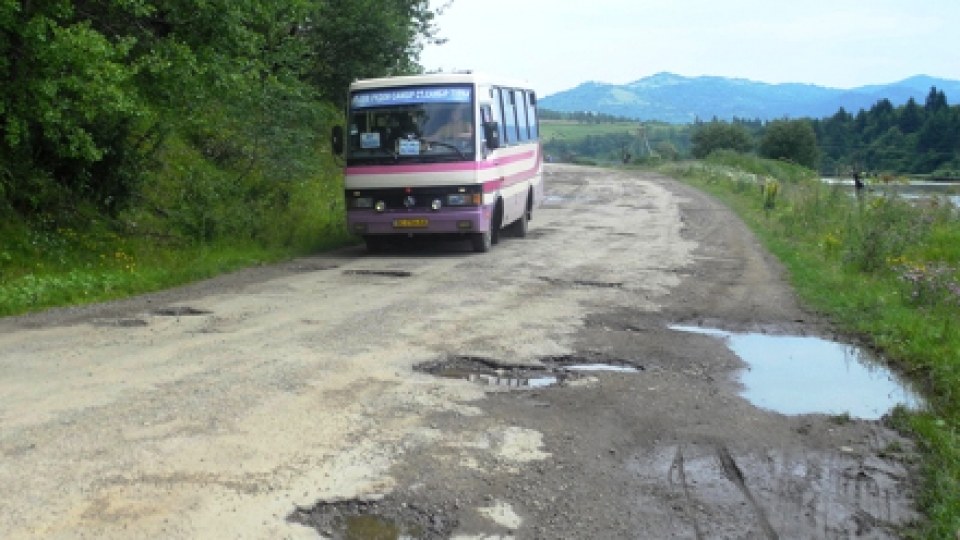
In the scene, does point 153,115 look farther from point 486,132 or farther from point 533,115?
point 533,115

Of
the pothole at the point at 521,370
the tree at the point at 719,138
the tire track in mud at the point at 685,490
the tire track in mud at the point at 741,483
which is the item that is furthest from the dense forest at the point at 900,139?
the tree at the point at 719,138

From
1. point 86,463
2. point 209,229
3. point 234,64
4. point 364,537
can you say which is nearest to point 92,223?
point 209,229

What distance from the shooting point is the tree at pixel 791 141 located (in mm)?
57812

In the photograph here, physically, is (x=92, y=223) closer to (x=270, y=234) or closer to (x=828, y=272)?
(x=270, y=234)

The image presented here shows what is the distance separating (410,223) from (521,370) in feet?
25.8

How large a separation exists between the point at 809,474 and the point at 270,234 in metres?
11.7

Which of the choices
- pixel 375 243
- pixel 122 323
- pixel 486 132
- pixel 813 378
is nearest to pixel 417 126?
pixel 486 132

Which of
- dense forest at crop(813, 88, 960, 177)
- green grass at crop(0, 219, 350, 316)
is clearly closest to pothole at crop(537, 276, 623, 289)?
green grass at crop(0, 219, 350, 316)

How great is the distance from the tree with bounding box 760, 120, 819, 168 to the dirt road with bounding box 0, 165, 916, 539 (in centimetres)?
5075

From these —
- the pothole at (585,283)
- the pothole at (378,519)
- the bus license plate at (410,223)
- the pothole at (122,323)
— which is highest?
the bus license plate at (410,223)

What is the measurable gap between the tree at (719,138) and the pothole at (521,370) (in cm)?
6569

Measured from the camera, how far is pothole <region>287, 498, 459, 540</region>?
13.9ft

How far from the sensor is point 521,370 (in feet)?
24.1

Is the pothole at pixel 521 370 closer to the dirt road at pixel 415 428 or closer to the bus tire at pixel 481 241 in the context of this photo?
the dirt road at pixel 415 428
